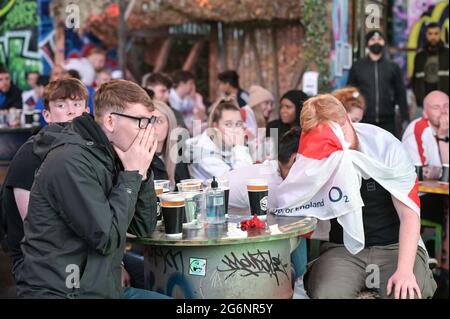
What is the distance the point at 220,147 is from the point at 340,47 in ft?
17.0

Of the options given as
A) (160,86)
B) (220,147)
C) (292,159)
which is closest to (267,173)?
(292,159)

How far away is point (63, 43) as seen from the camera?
555 inches

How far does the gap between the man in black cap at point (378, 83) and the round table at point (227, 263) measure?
5447 millimetres

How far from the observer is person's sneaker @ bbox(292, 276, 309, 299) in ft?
15.6

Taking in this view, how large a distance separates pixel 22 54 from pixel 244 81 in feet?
14.7

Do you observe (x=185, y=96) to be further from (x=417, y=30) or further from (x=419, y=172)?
(x=419, y=172)

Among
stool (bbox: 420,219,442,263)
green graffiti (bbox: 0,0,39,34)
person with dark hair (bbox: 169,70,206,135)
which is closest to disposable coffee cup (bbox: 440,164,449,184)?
stool (bbox: 420,219,442,263)

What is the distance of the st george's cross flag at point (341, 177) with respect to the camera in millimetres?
4144

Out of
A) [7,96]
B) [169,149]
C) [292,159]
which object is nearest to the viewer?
[292,159]

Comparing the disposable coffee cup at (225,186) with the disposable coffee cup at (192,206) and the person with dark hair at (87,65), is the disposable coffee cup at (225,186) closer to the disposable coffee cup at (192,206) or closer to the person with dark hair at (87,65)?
the disposable coffee cup at (192,206)

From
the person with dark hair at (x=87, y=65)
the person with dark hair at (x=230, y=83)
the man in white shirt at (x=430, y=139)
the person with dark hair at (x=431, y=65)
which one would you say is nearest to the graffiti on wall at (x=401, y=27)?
the person with dark hair at (x=431, y=65)

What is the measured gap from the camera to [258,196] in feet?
13.5

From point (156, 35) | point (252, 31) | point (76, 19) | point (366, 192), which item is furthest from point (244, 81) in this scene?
point (366, 192)
